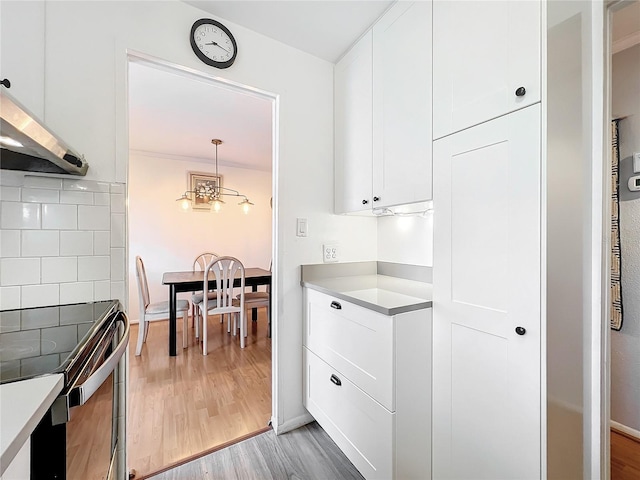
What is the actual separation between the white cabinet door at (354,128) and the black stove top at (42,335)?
1303 mm

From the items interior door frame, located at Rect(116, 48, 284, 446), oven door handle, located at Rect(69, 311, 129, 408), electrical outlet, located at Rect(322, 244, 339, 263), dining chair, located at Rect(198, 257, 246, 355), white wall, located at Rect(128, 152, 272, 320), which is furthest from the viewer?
white wall, located at Rect(128, 152, 272, 320)

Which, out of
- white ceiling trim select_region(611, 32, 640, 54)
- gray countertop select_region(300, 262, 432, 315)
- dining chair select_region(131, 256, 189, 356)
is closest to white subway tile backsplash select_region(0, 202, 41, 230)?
gray countertop select_region(300, 262, 432, 315)

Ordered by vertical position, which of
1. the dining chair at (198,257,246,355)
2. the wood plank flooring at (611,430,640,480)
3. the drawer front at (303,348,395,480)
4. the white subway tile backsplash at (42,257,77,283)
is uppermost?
the white subway tile backsplash at (42,257,77,283)

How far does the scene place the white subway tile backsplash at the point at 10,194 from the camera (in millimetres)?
1081

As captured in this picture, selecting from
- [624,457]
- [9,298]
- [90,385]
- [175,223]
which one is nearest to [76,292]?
[9,298]

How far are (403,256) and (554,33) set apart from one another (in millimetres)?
1224

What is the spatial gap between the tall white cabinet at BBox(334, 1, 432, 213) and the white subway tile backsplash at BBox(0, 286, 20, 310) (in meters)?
1.56

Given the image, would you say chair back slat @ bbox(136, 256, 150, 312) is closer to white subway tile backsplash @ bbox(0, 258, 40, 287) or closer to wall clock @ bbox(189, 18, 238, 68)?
white subway tile backsplash @ bbox(0, 258, 40, 287)

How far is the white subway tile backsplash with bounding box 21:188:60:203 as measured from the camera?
112 cm

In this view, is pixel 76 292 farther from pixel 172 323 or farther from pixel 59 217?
pixel 172 323

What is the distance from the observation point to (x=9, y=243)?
1.09 metres

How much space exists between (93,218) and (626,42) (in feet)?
9.23

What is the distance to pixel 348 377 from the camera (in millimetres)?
1363

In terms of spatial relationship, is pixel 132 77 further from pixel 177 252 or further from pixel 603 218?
pixel 603 218
